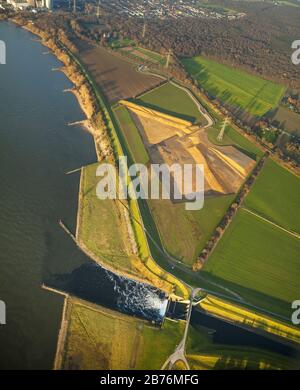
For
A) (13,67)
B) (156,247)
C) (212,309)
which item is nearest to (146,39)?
(13,67)

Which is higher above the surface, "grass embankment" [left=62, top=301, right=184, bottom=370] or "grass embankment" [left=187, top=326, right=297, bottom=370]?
"grass embankment" [left=62, top=301, right=184, bottom=370]

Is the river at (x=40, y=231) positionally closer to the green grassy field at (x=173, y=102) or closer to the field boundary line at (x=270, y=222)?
the green grassy field at (x=173, y=102)

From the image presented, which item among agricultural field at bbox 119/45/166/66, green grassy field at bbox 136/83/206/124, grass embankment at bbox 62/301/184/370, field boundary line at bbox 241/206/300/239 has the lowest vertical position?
grass embankment at bbox 62/301/184/370

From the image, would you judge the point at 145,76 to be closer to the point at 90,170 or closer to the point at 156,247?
the point at 90,170

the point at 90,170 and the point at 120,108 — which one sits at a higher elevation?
the point at 120,108

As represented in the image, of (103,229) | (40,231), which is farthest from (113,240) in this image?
(40,231)

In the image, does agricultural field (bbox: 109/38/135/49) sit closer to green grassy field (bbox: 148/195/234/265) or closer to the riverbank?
the riverbank

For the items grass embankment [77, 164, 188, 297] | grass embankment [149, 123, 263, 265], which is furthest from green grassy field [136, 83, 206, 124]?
grass embankment [77, 164, 188, 297]
